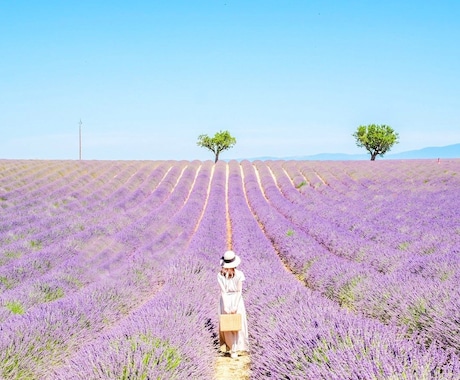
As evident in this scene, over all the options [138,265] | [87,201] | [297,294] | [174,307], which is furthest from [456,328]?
[87,201]

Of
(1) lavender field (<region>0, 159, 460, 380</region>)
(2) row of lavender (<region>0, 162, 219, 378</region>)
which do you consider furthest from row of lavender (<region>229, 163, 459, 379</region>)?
(2) row of lavender (<region>0, 162, 219, 378</region>)

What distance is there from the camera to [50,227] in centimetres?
1402

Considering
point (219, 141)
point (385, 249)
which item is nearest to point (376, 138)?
point (219, 141)

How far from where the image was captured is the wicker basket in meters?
5.05

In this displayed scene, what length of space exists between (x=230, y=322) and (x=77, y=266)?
15.0ft

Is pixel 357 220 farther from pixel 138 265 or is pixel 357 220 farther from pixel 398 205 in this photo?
pixel 138 265

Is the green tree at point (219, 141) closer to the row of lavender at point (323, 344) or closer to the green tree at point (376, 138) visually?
the green tree at point (376, 138)

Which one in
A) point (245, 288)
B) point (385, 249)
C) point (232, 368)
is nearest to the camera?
point (232, 368)

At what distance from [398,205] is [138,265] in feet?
31.2

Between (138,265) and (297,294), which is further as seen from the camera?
(138,265)

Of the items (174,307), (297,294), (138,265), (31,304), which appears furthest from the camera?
(138,265)

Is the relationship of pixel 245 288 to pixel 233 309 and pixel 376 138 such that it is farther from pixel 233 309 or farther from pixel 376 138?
pixel 376 138

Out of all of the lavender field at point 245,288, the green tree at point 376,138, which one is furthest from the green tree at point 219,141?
the lavender field at point 245,288

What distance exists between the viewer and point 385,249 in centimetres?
866
